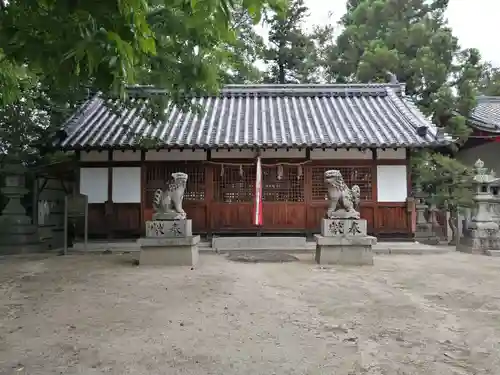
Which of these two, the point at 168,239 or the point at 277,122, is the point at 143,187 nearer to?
the point at 168,239

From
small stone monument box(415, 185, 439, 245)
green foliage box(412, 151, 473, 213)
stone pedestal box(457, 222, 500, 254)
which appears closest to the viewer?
stone pedestal box(457, 222, 500, 254)

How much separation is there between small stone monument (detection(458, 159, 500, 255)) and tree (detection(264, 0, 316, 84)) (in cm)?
1730

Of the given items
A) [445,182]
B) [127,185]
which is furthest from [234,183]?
[445,182]

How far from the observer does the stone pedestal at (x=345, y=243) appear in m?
8.76

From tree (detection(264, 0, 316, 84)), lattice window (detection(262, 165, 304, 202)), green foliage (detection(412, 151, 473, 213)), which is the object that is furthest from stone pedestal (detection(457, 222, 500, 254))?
tree (detection(264, 0, 316, 84))

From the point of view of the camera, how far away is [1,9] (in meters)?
3.08

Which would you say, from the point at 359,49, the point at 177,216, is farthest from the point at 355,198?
the point at 359,49

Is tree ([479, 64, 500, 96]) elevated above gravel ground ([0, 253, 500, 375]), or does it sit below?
above

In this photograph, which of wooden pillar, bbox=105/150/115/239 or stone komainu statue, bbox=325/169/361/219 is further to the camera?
wooden pillar, bbox=105/150/115/239

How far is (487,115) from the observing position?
1706 centimetres

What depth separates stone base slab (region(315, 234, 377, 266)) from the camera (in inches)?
345

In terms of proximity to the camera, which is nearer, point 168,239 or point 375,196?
point 168,239

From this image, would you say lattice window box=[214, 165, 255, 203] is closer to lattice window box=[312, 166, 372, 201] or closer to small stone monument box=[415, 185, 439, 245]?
lattice window box=[312, 166, 372, 201]

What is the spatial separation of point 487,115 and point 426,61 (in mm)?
3905
